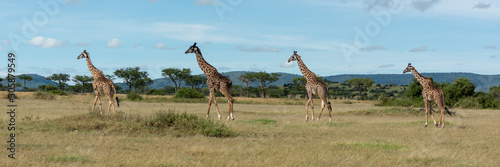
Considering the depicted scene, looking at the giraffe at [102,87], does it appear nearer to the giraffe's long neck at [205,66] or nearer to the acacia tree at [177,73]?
the giraffe's long neck at [205,66]

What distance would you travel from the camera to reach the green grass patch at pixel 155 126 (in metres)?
14.1

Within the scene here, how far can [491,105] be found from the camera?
43.7 m

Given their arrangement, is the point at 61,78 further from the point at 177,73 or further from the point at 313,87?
the point at 313,87

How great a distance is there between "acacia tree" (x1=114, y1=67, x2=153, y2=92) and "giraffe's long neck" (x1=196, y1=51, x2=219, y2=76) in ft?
233

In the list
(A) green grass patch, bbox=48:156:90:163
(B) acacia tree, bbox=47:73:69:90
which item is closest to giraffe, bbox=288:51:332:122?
(A) green grass patch, bbox=48:156:90:163

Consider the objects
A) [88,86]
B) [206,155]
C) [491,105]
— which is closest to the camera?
[206,155]

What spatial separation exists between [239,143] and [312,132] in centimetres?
390

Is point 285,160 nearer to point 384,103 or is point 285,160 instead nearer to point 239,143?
point 239,143

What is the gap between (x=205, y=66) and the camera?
1959 cm

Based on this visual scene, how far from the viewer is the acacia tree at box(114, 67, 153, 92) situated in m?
89.4

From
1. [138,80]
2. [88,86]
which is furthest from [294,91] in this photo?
[88,86]

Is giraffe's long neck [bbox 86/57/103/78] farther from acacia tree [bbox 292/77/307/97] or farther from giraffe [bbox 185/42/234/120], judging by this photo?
acacia tree [bbox 292/77/307/97]

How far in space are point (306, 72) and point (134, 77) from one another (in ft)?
249

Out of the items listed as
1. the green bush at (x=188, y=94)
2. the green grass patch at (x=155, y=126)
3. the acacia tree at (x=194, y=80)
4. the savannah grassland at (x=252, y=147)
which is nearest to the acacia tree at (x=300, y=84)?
the acacia tree at (x=194, y=80)
